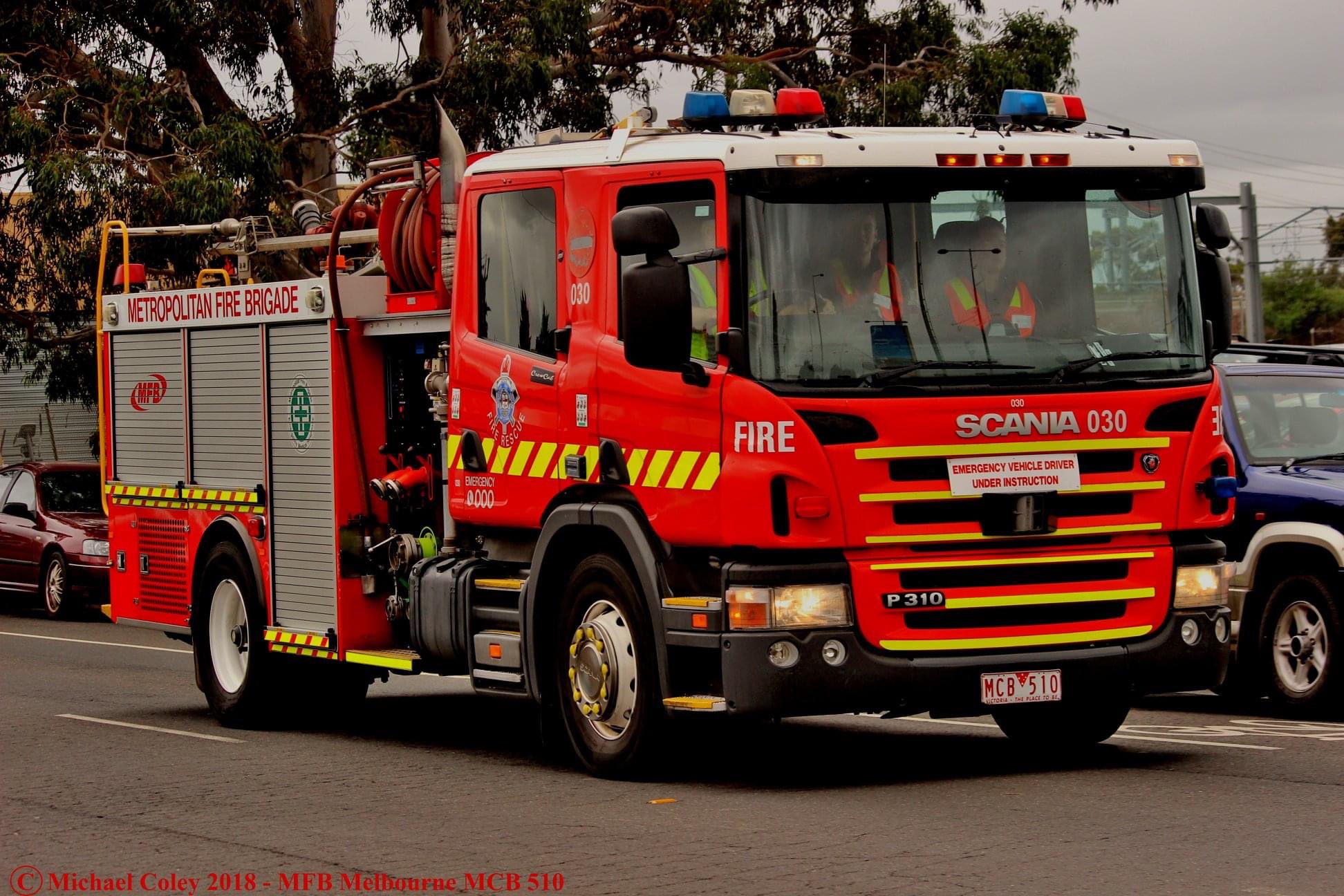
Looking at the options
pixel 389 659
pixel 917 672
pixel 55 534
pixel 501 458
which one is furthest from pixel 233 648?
pixel 55 534

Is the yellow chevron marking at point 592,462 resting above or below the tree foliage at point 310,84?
below

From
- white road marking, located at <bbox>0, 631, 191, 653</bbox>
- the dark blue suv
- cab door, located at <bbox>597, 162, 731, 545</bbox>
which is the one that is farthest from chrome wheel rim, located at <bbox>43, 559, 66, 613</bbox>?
cab door, located at <bbox>597, 162, 731, 545</bbox>

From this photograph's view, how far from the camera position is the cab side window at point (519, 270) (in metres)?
9.92

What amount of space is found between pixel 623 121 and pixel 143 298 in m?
4.88

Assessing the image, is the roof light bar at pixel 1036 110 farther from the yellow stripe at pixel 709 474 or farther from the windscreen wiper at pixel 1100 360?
the yellow stripe at pixel 709 474

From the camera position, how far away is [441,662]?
428 inches

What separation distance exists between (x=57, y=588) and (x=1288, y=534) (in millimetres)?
15480

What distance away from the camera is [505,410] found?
10180mm

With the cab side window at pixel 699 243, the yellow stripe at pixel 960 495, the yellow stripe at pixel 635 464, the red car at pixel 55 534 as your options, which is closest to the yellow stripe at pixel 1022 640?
the yellow stripe at pixel 960 495

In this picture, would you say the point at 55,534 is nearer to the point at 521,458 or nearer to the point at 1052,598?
the point at 521,458

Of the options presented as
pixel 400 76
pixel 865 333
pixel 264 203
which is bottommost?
pixel 865 333

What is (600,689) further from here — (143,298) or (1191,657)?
(143,298)

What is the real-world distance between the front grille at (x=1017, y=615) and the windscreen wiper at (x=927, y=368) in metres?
0.99

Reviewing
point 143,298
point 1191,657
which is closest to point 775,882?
point 1191,657
